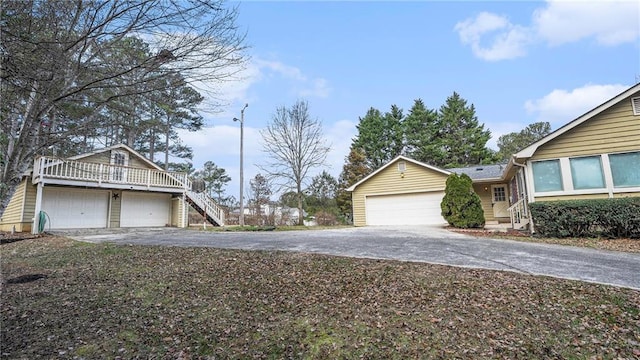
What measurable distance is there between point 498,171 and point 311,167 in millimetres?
12041

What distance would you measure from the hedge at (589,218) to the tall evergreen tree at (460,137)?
24.8 m

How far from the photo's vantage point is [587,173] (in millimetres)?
9742

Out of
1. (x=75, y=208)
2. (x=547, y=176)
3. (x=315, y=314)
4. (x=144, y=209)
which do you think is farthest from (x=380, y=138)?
(x=315, y=314)

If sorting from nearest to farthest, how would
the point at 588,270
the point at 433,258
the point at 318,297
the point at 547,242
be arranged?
1. the point at 318,297
2. the point at 588,270
3. the point at 433,258
4. the point at 547,242

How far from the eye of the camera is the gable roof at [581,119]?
9324mm

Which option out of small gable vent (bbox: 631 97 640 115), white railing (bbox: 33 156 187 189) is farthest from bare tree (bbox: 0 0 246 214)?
small gable vent (bbox: 631 97 640 115)

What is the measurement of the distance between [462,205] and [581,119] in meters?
5.50

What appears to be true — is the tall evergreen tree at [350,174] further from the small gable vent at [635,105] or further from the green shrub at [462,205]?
the small gable vent at [635,105]

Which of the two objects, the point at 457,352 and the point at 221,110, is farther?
the point at 221,110

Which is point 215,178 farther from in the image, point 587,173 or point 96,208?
point 587,173

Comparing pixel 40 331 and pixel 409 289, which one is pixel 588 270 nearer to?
pixel 409 289

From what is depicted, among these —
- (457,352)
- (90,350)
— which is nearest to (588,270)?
(457,352)

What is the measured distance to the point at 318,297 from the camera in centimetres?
413

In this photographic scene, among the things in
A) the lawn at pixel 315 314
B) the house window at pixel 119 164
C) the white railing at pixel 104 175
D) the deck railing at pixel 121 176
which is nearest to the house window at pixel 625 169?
the lawn at pixel 315 314
